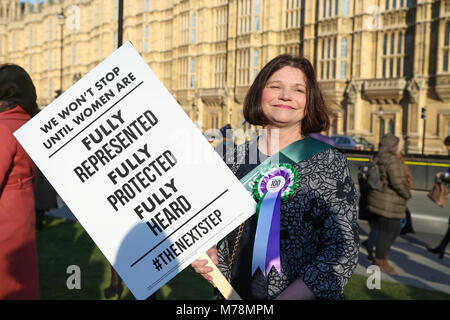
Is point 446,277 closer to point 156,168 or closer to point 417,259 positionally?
point 417,259

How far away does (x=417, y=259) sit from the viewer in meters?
5.56

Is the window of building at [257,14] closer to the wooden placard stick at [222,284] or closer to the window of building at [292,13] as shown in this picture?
the window of building at [292,13]

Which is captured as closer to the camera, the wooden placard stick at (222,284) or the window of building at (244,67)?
the wooden placard stick at (222,284)

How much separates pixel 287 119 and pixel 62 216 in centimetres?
706

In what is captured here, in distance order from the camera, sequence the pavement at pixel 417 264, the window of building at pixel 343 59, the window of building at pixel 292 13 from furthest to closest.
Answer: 1. the window of building at pixel 292 13
2. the window of building at pixel 343 59
3. the pavement at pixel 417 264

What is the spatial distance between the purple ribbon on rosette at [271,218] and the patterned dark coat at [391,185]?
4.04 meters

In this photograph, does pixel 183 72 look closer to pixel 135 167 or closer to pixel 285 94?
pixel 285 94

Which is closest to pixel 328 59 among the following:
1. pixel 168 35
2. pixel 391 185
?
pixel 168 35

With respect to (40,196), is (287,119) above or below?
above

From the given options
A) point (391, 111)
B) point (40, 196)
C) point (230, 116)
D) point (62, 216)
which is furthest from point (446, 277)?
point (230, 116)

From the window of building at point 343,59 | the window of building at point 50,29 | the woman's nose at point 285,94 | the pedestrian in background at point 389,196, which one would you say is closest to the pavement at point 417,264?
the pedestrian in background at point 389,196

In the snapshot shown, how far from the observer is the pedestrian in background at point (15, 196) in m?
2.14

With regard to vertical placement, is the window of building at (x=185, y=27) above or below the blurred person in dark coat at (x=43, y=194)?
above

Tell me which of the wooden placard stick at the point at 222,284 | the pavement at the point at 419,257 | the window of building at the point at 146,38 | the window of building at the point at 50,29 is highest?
the window of building at the point at 50,29
